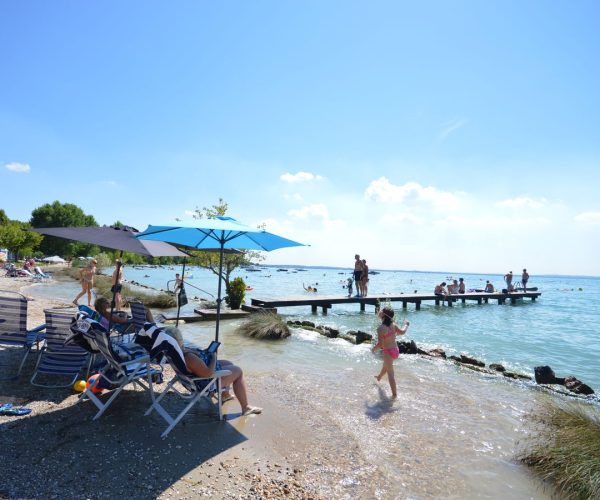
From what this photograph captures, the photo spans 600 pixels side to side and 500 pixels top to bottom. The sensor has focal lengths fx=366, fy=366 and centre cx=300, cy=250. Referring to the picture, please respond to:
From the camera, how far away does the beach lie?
3.17 m

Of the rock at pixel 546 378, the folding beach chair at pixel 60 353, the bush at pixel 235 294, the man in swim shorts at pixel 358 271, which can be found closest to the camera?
the folding beach chair at pixel 60 353

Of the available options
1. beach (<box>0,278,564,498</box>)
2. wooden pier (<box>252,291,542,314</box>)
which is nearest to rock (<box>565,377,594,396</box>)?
beach (<box>0,278,564,498</box>)

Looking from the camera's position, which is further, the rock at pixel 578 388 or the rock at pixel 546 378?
the rock at pixel 546 378

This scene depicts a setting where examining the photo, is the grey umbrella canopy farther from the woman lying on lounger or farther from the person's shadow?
the person's shadow

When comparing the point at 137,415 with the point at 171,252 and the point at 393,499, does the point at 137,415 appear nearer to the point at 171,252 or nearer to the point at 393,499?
the point at 393,499

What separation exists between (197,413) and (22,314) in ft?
9.94

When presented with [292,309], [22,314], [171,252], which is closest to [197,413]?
[22,314]

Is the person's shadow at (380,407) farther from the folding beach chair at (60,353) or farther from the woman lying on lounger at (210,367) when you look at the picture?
the folding beach chair at (60,353)

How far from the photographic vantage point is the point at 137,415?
4.34 meters


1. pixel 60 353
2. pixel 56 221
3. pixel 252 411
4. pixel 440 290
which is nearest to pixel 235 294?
pixel 60 353

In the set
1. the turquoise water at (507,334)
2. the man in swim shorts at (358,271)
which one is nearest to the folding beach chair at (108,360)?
the turquoise water at (507,334)

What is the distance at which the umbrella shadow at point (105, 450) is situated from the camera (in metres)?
2.98

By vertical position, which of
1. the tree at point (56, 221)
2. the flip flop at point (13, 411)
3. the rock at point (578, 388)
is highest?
the tree at point (56, 221)

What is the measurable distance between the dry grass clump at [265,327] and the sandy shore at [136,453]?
6014 mm
